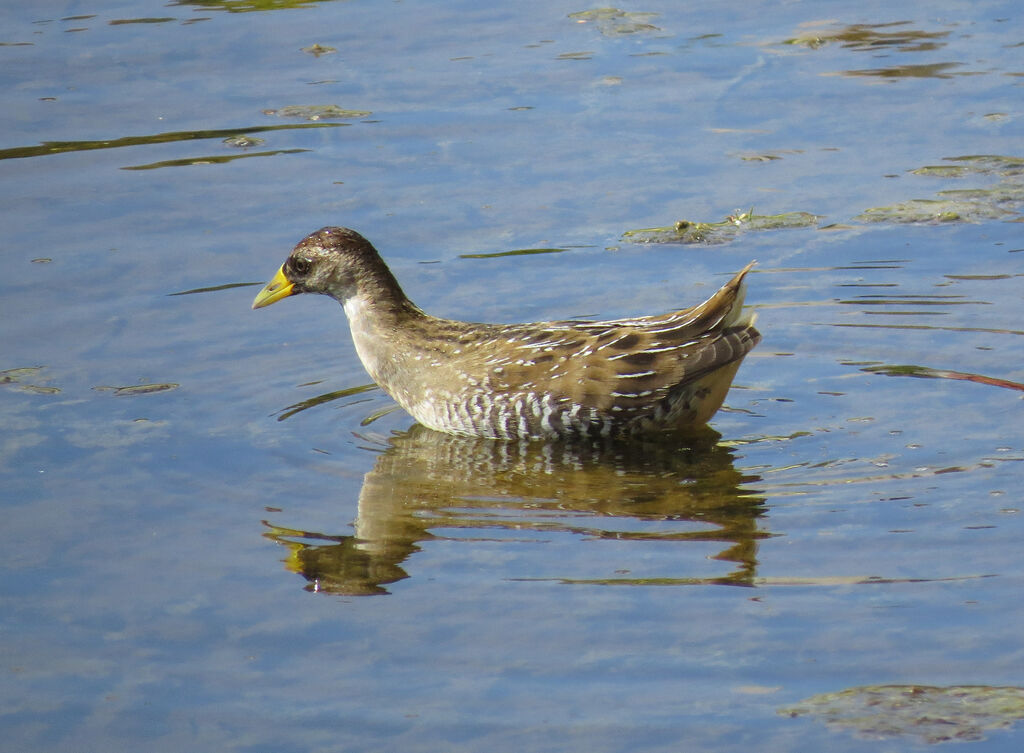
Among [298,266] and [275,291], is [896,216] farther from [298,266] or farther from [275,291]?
[275,291]

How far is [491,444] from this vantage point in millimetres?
8930

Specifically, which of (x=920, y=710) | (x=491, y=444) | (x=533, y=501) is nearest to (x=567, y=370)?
(x=491, y=444)

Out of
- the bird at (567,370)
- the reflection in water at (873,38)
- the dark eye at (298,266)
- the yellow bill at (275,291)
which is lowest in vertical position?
the bird at (567,370)

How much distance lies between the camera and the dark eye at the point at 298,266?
31.3 feet

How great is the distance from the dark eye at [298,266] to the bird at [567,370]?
19.2 inches

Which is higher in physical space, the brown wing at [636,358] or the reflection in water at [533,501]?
the brown wing at [636,358]

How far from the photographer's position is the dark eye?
9547mm

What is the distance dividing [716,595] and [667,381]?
1984 millimetres

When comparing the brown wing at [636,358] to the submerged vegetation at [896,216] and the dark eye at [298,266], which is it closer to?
the dark eye at [298,266]

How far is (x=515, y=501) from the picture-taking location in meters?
7.96

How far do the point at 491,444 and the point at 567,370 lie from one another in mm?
560

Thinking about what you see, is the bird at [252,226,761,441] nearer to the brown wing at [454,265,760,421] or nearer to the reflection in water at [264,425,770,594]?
the brown wing at [454,265,760,421]

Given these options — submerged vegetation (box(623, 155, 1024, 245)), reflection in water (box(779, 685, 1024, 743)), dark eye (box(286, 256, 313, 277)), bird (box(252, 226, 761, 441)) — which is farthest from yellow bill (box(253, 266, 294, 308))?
reflection in water (box(779, 685, 1024, 743))

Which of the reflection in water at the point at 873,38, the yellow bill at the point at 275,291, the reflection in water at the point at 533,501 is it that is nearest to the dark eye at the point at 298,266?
the yellow bill at the point at 275,291
